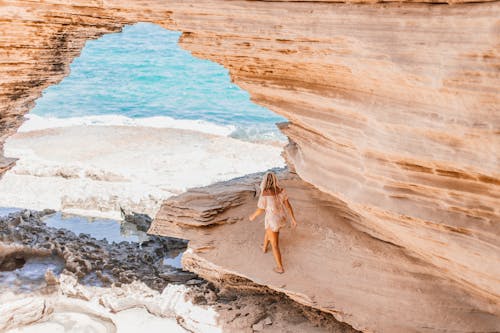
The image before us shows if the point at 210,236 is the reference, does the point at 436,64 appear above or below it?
above

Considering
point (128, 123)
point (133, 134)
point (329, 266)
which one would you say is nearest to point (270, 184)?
point (329, 266)

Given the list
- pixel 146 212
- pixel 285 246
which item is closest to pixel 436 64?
pixel 285 246

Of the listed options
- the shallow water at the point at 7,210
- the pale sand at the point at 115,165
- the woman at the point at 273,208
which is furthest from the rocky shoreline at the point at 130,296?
the pale sand at the point at 115,165

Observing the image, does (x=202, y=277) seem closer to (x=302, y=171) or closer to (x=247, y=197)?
(x=247, y=197)

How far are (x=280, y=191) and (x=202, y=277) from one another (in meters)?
1.79

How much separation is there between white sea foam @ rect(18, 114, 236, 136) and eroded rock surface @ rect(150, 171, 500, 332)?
12.5 m

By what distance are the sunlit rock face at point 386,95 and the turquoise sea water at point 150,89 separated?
538 inches

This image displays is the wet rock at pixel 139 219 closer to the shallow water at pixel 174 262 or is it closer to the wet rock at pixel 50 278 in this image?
the shallow water at pixel 174 262

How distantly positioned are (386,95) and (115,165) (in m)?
10.8

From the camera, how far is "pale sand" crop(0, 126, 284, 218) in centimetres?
995

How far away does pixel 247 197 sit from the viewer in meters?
7.09

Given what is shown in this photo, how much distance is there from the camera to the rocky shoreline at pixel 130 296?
223 inches

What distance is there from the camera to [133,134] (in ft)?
57.1

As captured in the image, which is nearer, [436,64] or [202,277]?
[436,64]
